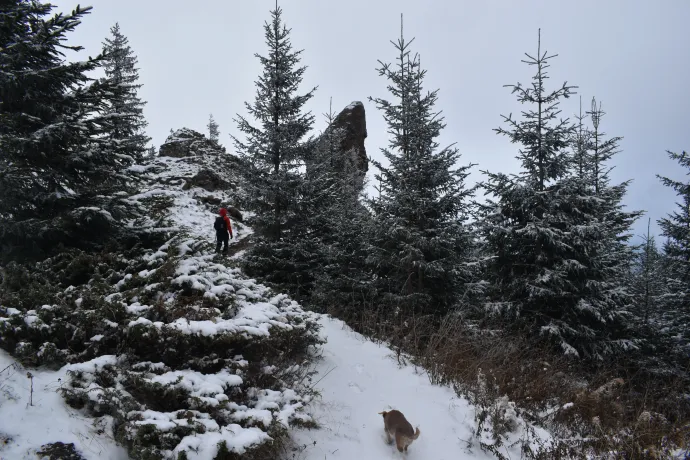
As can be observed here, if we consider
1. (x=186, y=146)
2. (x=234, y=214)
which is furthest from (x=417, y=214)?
(x=186, y=146)

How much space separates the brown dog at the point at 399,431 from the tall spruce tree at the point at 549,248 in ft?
19.8

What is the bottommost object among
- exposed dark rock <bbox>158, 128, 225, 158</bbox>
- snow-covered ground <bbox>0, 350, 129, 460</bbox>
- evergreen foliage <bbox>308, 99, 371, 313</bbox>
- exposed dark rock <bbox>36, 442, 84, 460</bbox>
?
exposed dark rock <bbox>36, 442, 84, 460</bbox>

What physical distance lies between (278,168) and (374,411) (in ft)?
29.9

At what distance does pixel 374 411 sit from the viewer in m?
4.69

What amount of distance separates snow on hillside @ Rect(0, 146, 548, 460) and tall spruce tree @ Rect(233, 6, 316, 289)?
5126mm

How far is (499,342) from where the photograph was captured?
7.08 meters

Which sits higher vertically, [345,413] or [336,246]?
[336,246]

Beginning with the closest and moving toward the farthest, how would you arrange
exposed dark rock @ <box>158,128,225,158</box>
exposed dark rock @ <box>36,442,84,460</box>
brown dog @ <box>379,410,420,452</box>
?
exposed dark rock @ <box>36,442,84,460</box>, brown dog @ <box>379,410,420,452</box>, exposed dark rock @ <box>158,128,225,158</box>

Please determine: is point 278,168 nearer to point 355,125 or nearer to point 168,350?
point 168,350

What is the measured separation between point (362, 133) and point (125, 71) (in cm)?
2039

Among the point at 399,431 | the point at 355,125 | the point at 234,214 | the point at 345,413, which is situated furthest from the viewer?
the point at 355,125

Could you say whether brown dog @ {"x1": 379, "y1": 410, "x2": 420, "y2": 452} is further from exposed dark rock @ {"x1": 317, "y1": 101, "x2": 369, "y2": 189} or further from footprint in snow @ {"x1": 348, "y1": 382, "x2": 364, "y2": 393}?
exposed dark rock @ {"x1": 317, "y1": 101, "x2": 369, "y2": 189}

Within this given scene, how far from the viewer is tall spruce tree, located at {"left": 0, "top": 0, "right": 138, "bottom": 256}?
6.20 meters

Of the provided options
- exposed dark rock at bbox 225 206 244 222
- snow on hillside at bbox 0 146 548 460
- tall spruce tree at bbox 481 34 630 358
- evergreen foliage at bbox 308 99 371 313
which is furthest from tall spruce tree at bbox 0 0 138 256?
exposed dark rock at bbox 225 206 244 222
